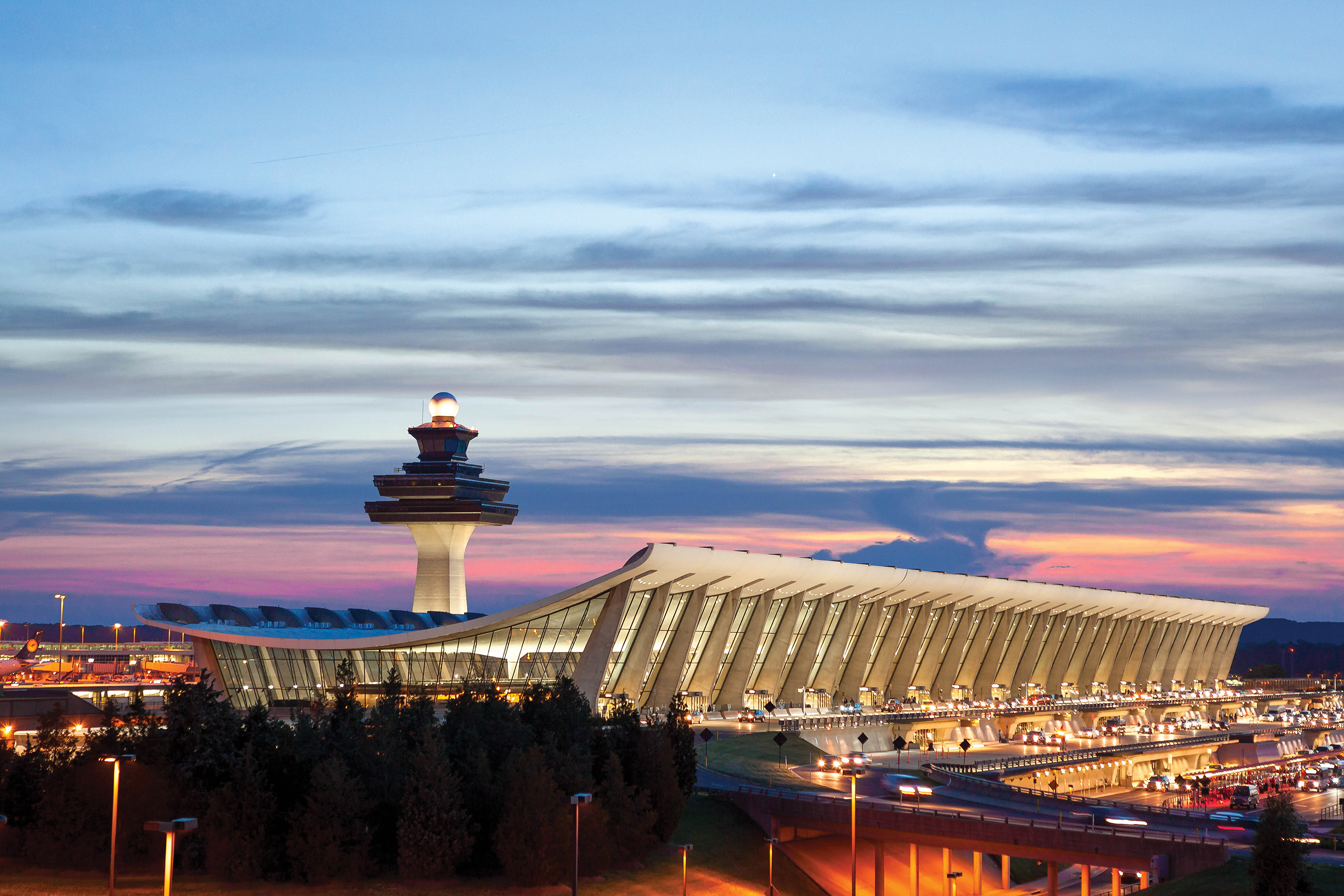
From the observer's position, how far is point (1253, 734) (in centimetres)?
12631

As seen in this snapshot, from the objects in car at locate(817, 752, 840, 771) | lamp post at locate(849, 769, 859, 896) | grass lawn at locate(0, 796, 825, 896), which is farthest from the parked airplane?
lamp post at locate(849, 769, 859, 896)

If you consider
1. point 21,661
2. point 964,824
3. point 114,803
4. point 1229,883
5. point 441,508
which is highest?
point 441,508

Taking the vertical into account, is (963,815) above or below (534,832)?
above

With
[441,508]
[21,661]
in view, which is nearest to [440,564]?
[441,508]

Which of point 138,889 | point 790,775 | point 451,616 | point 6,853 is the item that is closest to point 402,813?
point 138,889

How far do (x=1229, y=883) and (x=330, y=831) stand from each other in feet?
102

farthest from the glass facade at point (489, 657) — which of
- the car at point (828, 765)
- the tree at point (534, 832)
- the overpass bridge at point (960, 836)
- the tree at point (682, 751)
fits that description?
the tree at point (534, 832)

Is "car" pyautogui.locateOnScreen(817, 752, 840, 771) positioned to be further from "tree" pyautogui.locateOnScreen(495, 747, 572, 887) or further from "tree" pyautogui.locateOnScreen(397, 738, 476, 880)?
"tree" pyautogui.locateOnScreen(397, 738, 476, 880)

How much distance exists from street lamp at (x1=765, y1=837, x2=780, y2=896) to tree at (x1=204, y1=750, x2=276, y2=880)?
63.1 ft

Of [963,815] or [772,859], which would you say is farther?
[772,859]

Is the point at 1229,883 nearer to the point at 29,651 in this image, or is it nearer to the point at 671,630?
the point at 671,630

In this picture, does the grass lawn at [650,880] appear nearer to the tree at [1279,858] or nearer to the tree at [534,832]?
the tree at [534,832]

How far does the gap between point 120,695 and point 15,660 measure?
3951cm

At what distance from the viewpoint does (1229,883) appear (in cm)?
4797
